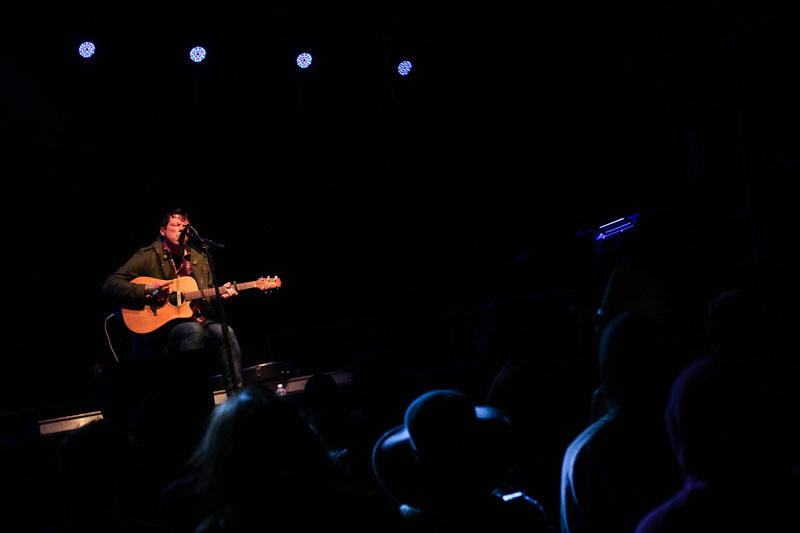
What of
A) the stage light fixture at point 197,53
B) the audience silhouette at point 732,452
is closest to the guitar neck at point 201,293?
the stage light fixture at point 197,53

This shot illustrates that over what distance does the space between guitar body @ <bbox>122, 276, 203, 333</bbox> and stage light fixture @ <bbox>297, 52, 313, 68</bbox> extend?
2605mm

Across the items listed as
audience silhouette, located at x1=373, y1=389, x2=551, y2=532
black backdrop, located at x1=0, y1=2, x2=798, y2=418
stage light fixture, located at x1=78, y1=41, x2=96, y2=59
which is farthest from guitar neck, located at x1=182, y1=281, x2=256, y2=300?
audience silhouette, located at x1=373, y1=389, x2=551, y2=532

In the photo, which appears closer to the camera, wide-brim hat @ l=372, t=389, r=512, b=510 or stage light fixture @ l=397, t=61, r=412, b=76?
wide-brim hat @ l=372, t=389, r=512, b=510

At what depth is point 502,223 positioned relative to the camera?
7695mm

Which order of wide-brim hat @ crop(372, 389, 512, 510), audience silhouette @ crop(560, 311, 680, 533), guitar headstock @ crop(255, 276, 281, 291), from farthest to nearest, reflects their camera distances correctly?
1. guitar headstock @ crop(255, 276, 281, 291)
2. audience silhouette @ crop(560, 311, 680, 533)
3. wide-brim hat @ crop(372, 389, 512, 510)

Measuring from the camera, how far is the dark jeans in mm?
5523

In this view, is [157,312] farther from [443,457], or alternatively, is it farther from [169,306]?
[443,457]

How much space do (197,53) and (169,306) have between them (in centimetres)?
253

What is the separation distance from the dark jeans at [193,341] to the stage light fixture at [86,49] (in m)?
2.69

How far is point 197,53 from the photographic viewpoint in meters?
5.97

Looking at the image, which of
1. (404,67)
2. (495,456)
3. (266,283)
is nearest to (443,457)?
(495,456)

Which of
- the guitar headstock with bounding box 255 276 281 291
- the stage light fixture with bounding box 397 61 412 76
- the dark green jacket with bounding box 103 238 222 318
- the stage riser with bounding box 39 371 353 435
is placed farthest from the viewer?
the stage light fixture with bounding box 397 61 412 76

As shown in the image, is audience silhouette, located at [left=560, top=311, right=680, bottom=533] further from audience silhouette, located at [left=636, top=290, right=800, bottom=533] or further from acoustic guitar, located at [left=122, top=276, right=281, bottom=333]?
acoustic guitar, located at [left=122, top=276, right=281, bottom=333]

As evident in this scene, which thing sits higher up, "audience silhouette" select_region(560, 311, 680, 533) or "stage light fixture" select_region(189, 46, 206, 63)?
"stage light fixture" select_region(189, 46, 206, 63)
